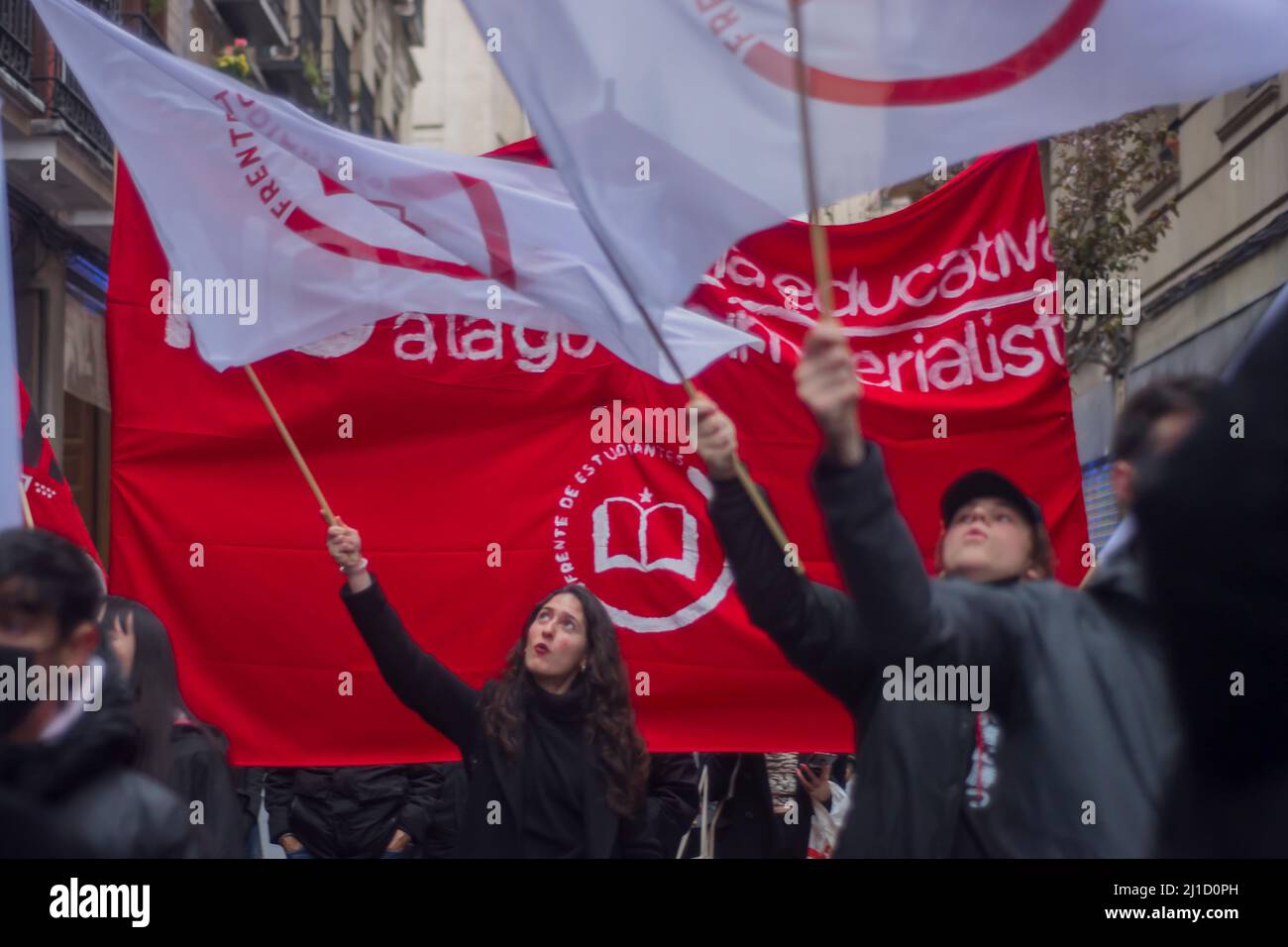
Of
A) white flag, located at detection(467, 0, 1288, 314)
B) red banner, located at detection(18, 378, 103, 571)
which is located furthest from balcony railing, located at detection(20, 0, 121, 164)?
white flag, located at detection(467, 0, 1288, 314)

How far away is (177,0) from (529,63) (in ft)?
52.7

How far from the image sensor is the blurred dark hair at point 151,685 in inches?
162

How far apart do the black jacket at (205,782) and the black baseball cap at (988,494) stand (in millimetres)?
2214

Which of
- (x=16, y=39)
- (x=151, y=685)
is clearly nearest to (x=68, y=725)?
(x=151, y=685)

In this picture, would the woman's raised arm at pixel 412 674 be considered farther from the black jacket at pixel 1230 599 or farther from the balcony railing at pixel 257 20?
the balcony railing at pixel 257 20

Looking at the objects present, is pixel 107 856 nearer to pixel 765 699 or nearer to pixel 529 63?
pixel 529 63

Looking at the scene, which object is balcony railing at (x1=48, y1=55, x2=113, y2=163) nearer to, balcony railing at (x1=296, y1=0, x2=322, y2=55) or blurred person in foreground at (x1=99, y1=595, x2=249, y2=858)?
balcony railing at (x1=296, y1=0, x2=322, y2=55)

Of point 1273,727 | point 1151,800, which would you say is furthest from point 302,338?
point 1273,727

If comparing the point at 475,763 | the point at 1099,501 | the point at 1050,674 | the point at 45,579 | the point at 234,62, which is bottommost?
the point at 475,763

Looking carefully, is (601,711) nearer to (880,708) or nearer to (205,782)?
(205,782)

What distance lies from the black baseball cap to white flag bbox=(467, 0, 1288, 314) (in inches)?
24.4

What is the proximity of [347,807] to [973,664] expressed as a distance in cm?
497

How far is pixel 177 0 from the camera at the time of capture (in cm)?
1845

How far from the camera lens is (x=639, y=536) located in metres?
6.21
